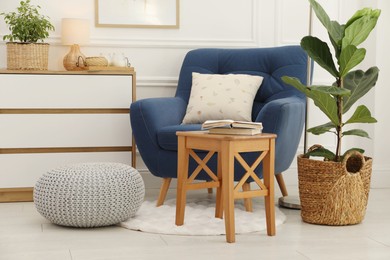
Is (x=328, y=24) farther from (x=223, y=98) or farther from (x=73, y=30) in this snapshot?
(x=73, y=30)

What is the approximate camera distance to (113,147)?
14.1 ft

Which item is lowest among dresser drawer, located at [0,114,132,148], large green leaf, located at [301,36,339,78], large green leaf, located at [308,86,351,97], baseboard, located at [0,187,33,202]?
baseboard, located at [0,187,33,202]

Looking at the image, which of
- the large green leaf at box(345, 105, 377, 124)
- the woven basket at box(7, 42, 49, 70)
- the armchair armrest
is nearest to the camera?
the large green leaf at box(345, 105, 377, 124)

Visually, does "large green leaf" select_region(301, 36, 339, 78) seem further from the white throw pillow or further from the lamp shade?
the lamp shade

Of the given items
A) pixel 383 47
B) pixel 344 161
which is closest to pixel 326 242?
pixel 344 161

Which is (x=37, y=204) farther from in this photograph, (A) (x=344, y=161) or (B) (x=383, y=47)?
(B) (x=383, y=47)

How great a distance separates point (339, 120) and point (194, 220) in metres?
0.88

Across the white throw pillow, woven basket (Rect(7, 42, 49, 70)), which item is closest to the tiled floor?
the white throw pillow

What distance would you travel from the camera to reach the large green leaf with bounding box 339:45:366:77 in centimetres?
336

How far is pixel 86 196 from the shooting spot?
3.30 metres

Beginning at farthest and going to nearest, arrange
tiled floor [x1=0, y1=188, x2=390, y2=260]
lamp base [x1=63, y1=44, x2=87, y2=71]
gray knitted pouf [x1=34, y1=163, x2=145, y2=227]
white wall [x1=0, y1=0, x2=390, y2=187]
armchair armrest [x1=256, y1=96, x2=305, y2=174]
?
white wall [x1=0, y1=0, x2=390, y2=187]
lamp base [x1=63, y1=44, x2=87, y2=71]
armchair armrest [x1=256, y1=96, x2=305, y2=174]
gray knitted pouf [x1=34, y1=163, x2=145, y2=227]
tiled floor [x1=0, y1=188, x2=390, y2=260]

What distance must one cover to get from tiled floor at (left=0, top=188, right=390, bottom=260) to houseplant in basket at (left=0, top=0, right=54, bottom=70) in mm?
1094

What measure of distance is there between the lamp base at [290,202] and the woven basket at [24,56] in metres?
1.67

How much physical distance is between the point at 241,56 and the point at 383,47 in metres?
1.06
